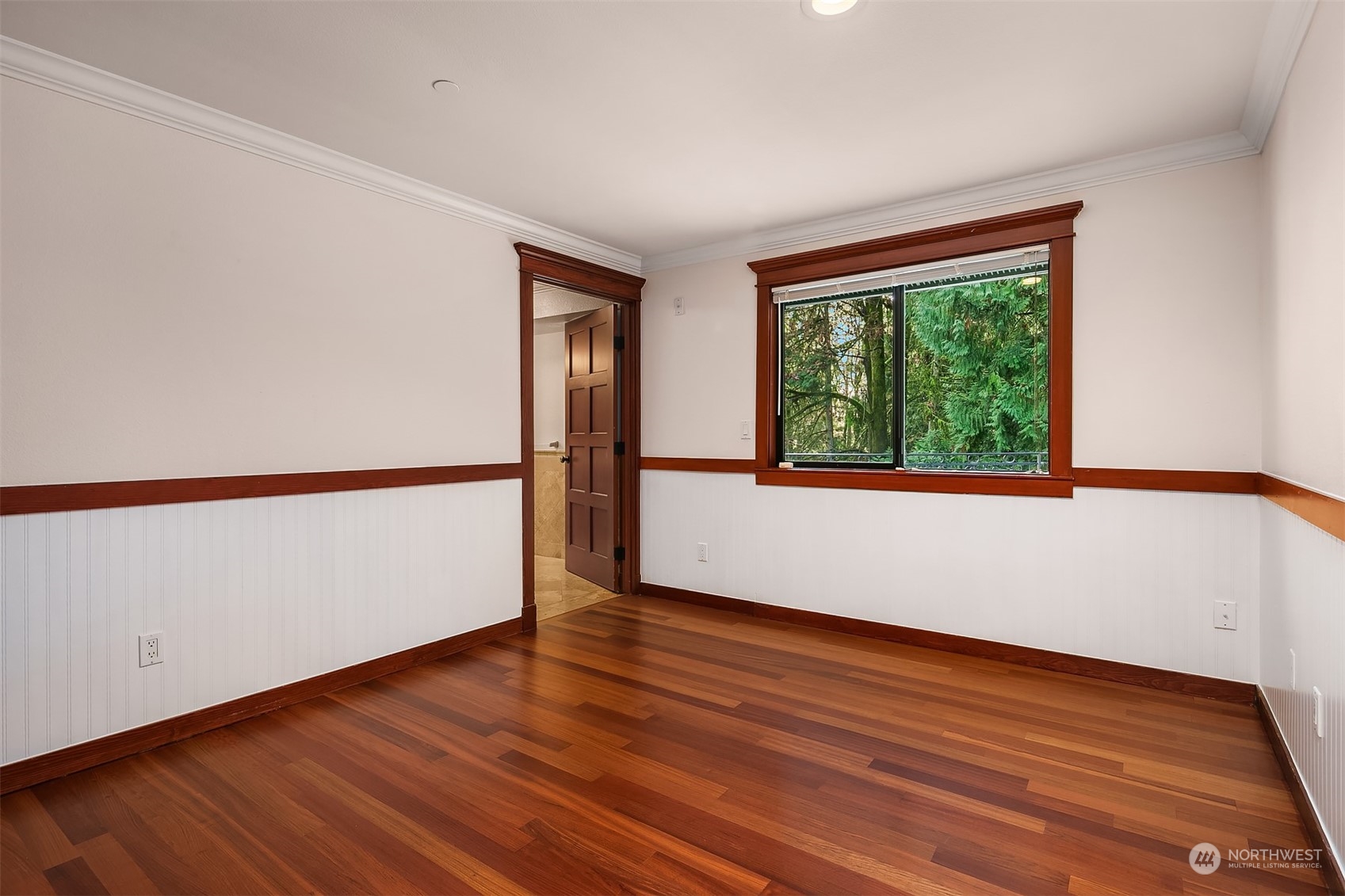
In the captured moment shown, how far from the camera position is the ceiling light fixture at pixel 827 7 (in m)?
2.02

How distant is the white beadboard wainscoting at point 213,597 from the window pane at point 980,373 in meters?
2.66

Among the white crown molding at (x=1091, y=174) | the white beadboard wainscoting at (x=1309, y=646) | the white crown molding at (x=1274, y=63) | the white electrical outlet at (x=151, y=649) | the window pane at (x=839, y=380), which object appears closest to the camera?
the white beadboard wainscoting at (x=1309, y=646)

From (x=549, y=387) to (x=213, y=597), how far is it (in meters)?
4.14

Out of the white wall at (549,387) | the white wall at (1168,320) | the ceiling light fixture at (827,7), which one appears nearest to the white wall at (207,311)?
the ceiling light fixture at (827,7)

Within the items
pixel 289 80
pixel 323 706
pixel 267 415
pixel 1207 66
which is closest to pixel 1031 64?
pixel 1207 66

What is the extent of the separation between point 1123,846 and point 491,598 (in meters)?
3.09

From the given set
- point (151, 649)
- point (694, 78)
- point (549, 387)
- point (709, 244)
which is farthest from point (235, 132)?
point (549, 387)

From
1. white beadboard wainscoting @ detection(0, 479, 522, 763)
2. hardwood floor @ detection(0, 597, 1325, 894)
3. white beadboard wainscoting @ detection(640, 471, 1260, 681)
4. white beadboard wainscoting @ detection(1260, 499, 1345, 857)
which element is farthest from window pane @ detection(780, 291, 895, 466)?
white beadboard wainscoting @ detection(0, 479, 522, 763)

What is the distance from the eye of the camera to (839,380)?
4.21m

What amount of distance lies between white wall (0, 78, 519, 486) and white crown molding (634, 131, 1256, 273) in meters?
1.77

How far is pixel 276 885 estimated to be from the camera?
175cm

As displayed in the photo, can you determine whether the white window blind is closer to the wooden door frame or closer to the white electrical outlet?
the wooden door frame

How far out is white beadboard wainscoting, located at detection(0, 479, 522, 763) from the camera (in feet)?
7.51

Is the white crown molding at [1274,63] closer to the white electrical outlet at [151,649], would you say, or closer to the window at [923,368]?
the window at [923,368]
